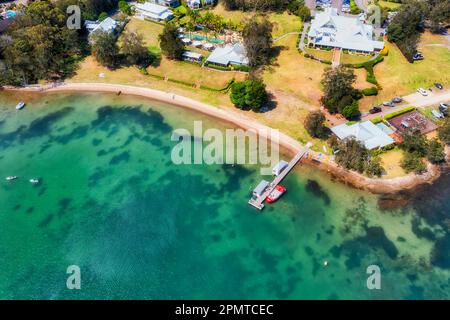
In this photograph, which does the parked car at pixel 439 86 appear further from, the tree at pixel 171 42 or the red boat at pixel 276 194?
the tree at pixel 171 42

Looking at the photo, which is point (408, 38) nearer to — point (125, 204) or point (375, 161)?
point (375, 161)

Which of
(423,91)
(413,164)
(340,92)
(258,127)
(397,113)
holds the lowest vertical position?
(413,164)

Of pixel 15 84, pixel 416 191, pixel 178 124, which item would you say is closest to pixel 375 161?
pixel 416 191

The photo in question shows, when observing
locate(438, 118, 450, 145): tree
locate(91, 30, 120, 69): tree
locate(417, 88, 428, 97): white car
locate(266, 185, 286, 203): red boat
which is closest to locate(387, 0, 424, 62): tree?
locate(417, 88, 428, 97): white car

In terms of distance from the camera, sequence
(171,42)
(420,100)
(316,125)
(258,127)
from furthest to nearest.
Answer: (171,42), (420,100), (258,127), (316,125)

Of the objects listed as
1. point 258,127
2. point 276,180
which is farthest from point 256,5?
point 276,180

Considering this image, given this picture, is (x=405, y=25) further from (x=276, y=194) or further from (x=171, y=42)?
(x=276, y=194)
